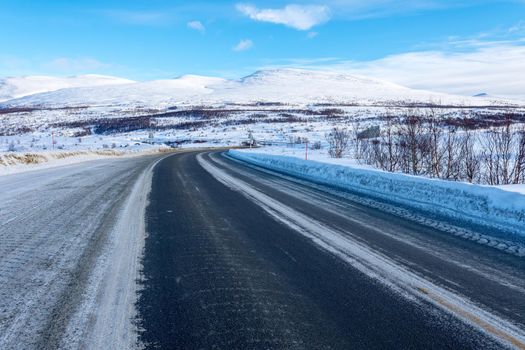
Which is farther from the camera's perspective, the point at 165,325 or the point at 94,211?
the point at 94,211

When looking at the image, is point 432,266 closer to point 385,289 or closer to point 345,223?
point 385,289

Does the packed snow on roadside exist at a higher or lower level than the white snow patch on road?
higher

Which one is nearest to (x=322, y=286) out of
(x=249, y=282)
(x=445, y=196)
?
(x=249, y=282)

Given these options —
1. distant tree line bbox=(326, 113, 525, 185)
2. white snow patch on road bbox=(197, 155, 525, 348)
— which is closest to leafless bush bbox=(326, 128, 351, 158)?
distant tree line bbox=(326, 113, 525, 185)

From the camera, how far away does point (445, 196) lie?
29.0 ft

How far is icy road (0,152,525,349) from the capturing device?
3.20m

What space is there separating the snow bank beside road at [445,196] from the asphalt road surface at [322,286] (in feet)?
3.66

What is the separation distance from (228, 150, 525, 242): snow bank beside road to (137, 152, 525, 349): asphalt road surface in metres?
1.12

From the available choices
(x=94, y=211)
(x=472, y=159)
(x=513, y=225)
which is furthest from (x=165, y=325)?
(x=472, y=159)

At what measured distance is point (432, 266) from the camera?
487 cm

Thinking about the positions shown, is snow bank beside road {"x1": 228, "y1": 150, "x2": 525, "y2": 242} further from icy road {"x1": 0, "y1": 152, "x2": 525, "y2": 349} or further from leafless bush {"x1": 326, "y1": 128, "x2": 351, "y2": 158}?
leafless bush {"x1": 326, "y1": 128, "x2": 351, "y2": 158}

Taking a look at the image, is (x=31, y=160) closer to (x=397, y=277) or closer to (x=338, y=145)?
(x=338, y=145)

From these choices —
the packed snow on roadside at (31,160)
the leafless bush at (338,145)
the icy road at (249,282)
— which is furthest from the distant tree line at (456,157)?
the packed snow on roadside at (31,160)

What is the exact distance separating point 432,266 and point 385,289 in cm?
107
